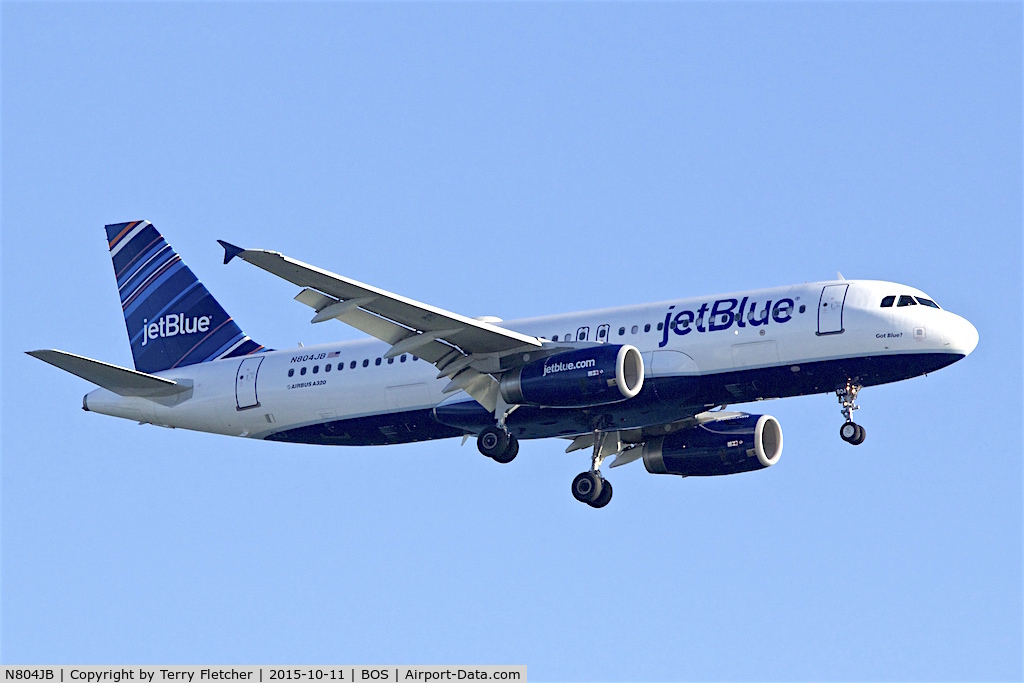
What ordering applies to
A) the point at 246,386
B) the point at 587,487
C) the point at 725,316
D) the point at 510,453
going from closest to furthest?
the point at 725,316 < the point at 510,453 < the point at 587,487 < the point at 246,386

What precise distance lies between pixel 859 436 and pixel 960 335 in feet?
11.1

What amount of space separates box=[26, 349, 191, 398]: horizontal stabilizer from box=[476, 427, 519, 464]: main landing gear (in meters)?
9.84

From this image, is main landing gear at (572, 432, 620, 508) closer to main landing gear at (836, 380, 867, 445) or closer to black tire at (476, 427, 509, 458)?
black tire at (476, 427, 509, 458)

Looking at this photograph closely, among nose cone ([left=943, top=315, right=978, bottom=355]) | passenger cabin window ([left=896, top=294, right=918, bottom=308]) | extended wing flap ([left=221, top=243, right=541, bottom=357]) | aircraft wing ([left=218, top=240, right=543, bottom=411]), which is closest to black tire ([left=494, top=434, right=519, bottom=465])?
aircraft wing ([left=218, top=240, right=543, bottom=411])

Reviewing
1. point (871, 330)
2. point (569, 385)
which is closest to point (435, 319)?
point (569, 385)

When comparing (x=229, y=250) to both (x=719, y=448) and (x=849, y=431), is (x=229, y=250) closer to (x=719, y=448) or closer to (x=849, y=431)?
(x=849, y=431)

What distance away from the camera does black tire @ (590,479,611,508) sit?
46.9 metres

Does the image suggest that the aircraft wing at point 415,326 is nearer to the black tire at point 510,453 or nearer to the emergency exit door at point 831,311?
the black tire at point 510,453

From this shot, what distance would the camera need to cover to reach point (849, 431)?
139ft

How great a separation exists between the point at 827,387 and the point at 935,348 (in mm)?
2708

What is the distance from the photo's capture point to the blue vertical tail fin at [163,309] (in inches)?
2023

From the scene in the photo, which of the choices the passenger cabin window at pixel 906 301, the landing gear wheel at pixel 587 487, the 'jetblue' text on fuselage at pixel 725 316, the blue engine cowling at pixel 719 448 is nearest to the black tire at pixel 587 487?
the landing gear wheel at pixel 587 487

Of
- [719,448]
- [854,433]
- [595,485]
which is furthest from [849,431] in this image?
[595,485]

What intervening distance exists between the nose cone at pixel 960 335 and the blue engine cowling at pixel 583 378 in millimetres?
7333
